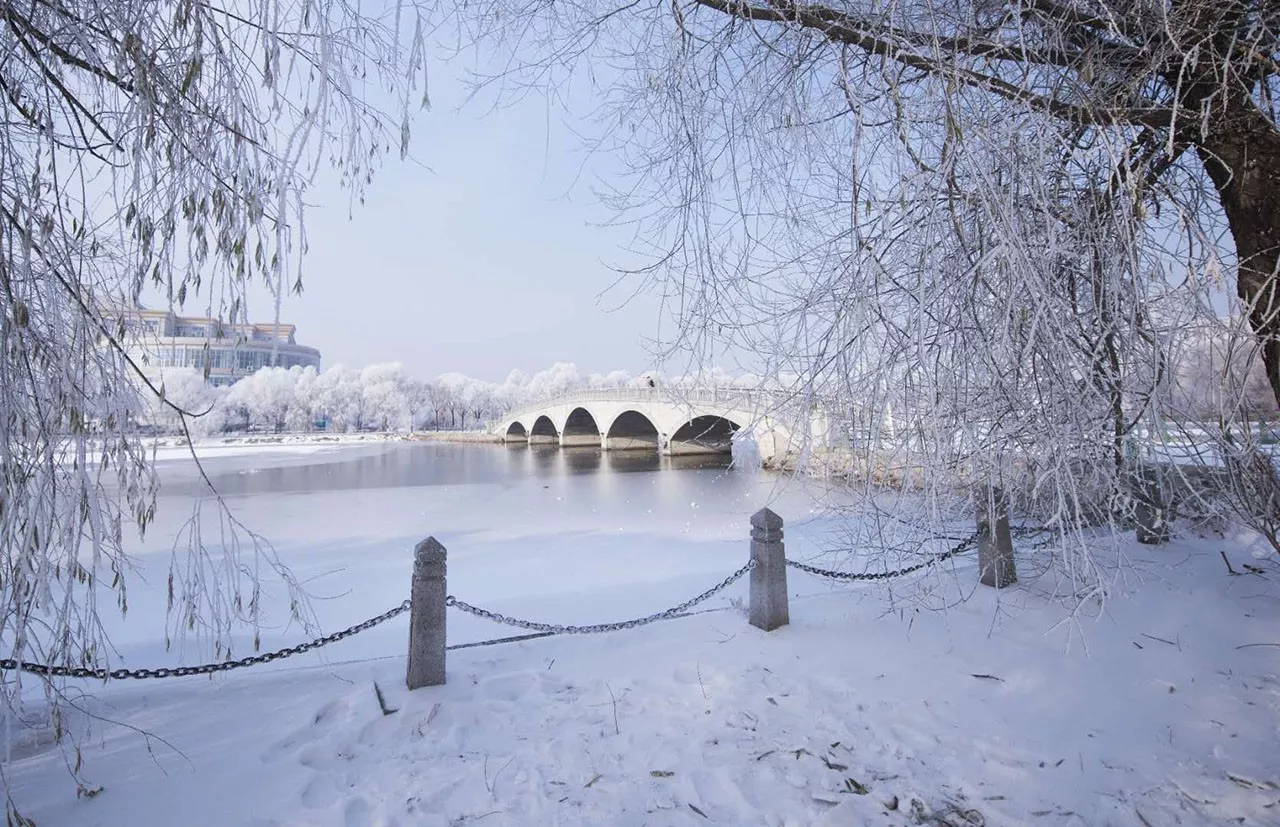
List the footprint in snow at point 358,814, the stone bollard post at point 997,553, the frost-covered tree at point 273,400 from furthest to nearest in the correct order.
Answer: the frost-covered tree at point 273,400, the stone bollard post at point 997,553, the footprint in snow at point 358,814

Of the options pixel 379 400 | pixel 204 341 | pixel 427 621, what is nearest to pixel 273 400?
pixel 379 400

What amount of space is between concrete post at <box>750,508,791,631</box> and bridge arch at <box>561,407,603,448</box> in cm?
5056

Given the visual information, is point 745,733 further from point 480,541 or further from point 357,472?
point 357,472

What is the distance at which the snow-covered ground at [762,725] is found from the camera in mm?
2859

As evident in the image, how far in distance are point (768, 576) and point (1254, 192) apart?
12.0ft

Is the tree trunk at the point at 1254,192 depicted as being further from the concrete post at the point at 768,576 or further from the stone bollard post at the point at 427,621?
the stone bollard post at the point at 427,621

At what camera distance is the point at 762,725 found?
11.7ft

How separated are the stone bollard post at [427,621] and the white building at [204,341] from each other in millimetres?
1621

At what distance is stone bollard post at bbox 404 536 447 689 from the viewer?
13.5 feet

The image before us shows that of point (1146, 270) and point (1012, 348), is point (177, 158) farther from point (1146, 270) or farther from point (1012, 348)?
point (1146, 270)

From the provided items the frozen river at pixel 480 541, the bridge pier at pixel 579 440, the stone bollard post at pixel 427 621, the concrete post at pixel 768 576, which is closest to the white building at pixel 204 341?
the frozen river at pixel 480 541

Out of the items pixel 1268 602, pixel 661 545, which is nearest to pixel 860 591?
pixel 1268 602

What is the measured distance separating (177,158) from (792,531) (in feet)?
36.9

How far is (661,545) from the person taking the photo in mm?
11305
